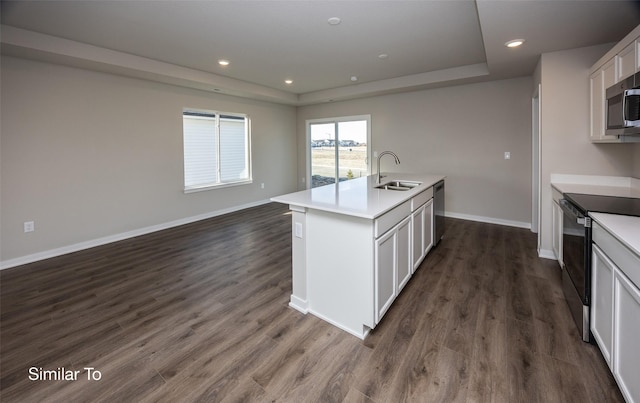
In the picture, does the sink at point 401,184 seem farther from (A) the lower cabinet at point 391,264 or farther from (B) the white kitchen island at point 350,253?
(A) the lower cabinet at point 391,264

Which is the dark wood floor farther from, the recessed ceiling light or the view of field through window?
the view of field through window

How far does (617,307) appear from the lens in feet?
5.10

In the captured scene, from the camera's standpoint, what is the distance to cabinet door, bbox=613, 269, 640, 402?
136 centimetres

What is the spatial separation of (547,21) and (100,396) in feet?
13.6

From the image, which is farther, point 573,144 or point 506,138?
point 506,138

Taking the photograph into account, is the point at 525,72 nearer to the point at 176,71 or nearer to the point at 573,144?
the point at 573,144

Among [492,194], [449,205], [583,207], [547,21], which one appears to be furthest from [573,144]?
[449,205]

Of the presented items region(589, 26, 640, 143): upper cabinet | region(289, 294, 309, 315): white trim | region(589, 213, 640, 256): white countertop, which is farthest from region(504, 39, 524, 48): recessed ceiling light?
region(289, 294, 309, 315): white trim

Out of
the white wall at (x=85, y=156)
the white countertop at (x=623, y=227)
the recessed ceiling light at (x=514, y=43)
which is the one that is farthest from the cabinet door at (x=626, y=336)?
the white wall at (x=85, y=156)

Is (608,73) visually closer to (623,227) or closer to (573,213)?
(573,213)

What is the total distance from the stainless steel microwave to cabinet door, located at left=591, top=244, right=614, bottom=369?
0.90 m

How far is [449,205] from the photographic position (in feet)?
18.7

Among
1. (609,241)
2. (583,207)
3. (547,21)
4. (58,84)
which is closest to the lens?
(609,241)

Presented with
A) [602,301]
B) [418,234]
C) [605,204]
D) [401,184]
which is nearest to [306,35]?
[401,184]
